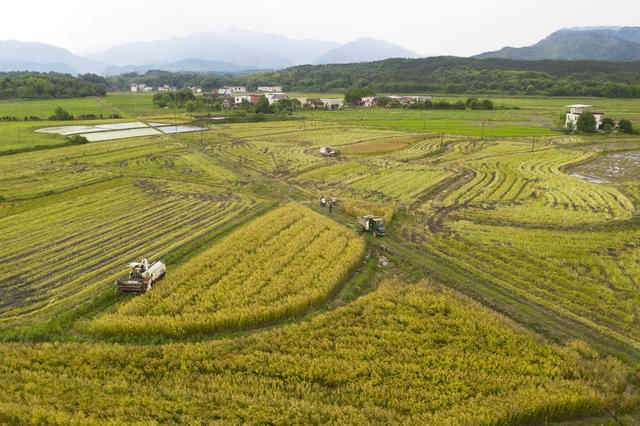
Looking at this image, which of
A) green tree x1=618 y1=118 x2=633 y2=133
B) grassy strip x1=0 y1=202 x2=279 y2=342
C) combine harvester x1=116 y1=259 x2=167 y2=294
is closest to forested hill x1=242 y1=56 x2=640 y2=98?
green tree x1=618 y1=118 x2=633 y2=133

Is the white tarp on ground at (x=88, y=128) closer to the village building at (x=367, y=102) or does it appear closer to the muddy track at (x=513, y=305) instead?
the village building at (x=367, y=102)

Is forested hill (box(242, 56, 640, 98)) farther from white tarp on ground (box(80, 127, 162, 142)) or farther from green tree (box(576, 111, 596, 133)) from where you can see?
white tarp on ground (box(80, 127, 162, 142))

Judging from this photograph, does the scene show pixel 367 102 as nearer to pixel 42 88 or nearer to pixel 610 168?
pixel 610 168

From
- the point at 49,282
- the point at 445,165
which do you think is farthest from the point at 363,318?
the point at 445,165

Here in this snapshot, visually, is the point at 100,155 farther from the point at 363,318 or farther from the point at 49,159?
the point at 363,318

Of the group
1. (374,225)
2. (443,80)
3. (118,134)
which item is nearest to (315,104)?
(118,134)

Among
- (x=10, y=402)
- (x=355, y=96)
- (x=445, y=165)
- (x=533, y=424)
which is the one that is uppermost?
(x=355, y=96)
